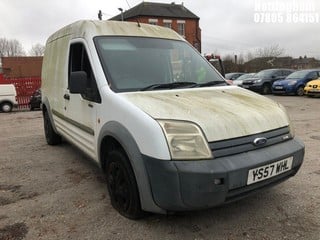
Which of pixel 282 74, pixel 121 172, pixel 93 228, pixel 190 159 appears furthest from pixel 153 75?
pixel 282 74

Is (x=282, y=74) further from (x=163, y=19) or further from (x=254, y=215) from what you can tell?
(x=163, y=19)

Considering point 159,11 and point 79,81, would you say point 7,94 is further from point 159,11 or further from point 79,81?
point 159,11

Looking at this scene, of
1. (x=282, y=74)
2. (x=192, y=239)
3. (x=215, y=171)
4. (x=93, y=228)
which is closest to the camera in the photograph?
(x=215, y=171)

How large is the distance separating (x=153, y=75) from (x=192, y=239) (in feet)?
6.04

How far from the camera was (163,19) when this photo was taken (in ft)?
143

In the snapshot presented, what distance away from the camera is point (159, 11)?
43906 mm

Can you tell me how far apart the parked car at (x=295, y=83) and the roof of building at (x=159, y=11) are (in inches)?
1072

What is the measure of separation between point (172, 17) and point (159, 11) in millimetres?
1894

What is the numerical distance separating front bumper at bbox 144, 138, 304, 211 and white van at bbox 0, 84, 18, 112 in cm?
1839

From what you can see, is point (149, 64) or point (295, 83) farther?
point (295, 83)

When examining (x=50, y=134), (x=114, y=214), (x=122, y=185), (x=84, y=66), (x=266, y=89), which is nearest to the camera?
(x=122, y=185)

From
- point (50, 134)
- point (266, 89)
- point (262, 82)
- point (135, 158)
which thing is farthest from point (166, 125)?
point (266, 89)

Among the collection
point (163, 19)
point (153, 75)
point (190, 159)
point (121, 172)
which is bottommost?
point (121, 172)

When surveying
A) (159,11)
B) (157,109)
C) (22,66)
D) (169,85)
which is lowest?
(157,109)
